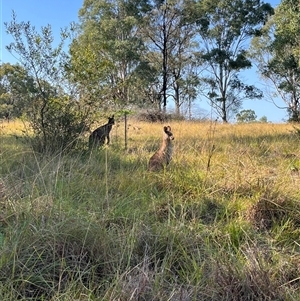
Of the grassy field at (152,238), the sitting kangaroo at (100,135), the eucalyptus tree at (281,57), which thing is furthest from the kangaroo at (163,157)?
the eucalyptus tree at (281,57)

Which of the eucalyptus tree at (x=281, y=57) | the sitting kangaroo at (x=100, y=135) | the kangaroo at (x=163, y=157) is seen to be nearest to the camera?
the kangaroo at (x=163, y=157)

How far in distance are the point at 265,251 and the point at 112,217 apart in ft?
3.37

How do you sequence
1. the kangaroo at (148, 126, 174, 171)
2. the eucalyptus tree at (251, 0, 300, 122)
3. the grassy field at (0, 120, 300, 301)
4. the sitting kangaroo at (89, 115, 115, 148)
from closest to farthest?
the grassy field at (0, 120, 300, 301) → the kangaroo at (148, 126, 174, 171) → the sitting kangaroo at (89, 115, 115, 148) → the eucalyptus tree at (251, 0, 300, 122)

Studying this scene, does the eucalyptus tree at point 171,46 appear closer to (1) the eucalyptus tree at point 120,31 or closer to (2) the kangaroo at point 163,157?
(1) the eucalyptus tree at point 120,31

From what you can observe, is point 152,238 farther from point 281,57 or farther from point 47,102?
point 281,57

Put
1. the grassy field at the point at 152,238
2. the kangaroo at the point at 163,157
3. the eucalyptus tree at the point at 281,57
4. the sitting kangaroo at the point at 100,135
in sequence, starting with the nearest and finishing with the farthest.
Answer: the grassy field at the point at 152,238, the kangaroo at the point at 163,157, the sitting kangaroo at the point at 100,135, the eucalyptus tree at the point at 281,57

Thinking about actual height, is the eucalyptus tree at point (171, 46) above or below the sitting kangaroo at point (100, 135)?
above

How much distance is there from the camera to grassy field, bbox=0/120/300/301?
1.60 metres

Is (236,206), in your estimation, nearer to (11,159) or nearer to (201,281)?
(201,281)

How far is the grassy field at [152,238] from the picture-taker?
1602 millimetres

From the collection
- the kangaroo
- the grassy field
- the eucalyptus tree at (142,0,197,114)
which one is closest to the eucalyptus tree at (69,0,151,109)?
the eucalyptus tree at (142,0,197,114)

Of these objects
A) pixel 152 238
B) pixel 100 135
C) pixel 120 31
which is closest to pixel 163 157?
pixel 152 238

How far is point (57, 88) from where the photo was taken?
5.08m

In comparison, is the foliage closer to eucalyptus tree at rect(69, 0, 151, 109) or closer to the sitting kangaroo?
the sitting kangaroo
